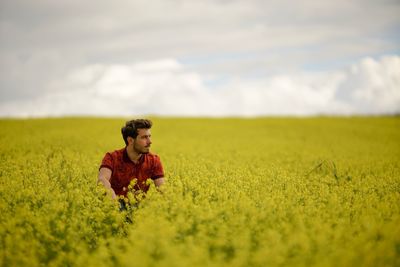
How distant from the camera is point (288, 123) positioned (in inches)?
1142

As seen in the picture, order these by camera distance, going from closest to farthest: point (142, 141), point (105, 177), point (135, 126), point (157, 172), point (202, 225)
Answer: point (202, 225), point (105, 177), point (142, 141), point (135, 126), point (157, 172)

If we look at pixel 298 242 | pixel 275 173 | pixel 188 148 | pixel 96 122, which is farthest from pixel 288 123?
pixel 298 242

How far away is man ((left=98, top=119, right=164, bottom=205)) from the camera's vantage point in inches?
264

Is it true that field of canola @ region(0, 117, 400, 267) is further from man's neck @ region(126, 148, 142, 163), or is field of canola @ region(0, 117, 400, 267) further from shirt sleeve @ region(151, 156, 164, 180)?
man's neck @ region(126, 148, 142, 163)

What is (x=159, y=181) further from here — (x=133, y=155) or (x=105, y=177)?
(x=105, y=177)

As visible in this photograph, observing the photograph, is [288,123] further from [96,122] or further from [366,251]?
[366,251]

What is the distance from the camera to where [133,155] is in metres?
6.90

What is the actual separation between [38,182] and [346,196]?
4.03 m

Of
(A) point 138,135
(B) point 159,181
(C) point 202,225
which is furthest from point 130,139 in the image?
(C) point 202,225

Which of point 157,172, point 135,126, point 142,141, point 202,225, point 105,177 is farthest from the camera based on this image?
point 157,172

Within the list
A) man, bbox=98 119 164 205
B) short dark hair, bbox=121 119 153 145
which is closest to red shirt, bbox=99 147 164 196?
man, bbox=98 119 164 205

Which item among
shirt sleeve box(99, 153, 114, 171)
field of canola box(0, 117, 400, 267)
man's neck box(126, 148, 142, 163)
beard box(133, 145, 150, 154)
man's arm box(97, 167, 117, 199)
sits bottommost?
field of canola box(0, 117, 400, 267)

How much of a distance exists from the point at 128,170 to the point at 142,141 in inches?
19.5

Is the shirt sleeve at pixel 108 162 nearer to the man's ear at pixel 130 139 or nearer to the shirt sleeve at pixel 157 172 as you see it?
the man's ear at pixel 130 139
